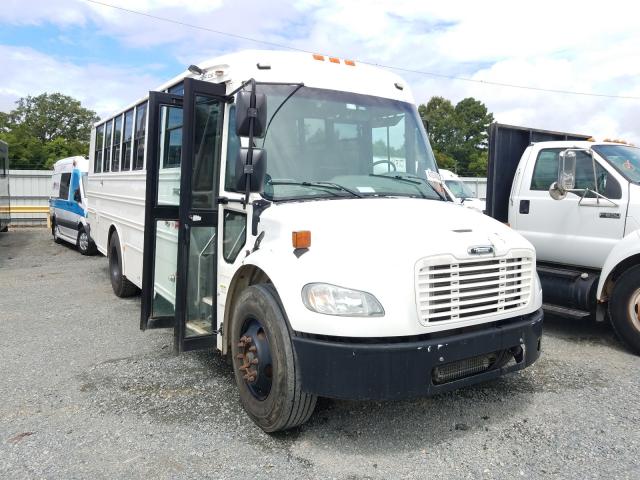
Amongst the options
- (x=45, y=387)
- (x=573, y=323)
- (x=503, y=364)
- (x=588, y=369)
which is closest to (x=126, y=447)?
(x=45, y=387)

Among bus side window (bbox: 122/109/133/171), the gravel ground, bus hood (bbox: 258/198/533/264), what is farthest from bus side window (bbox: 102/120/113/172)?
bus hood (bbox: 258/198/533/264)

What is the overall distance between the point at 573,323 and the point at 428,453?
4.27 m

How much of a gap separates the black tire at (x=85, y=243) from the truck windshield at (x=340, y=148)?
1017 centimetres

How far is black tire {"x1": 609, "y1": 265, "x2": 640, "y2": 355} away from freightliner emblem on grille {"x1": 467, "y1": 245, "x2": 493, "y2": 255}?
2.80 metres

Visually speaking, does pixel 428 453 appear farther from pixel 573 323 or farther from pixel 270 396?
pixel 573 323

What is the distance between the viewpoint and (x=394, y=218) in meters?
3.63

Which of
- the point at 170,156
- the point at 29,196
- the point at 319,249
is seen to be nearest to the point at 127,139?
the point at 170,156

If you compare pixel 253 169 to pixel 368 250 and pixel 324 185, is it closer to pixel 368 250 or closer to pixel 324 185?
pixel 324 185

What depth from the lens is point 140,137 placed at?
22.7 feet

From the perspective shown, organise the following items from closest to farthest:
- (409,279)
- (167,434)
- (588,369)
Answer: (409,279) < (167,434) < (588,369)

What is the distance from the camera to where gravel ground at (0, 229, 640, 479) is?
3326 millimetres

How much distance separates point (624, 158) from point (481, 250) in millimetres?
3596

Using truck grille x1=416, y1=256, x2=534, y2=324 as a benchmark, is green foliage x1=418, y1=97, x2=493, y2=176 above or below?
above

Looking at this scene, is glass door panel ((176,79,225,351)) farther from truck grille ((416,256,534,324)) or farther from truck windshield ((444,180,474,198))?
truck windshield ((444,180,474,198))
